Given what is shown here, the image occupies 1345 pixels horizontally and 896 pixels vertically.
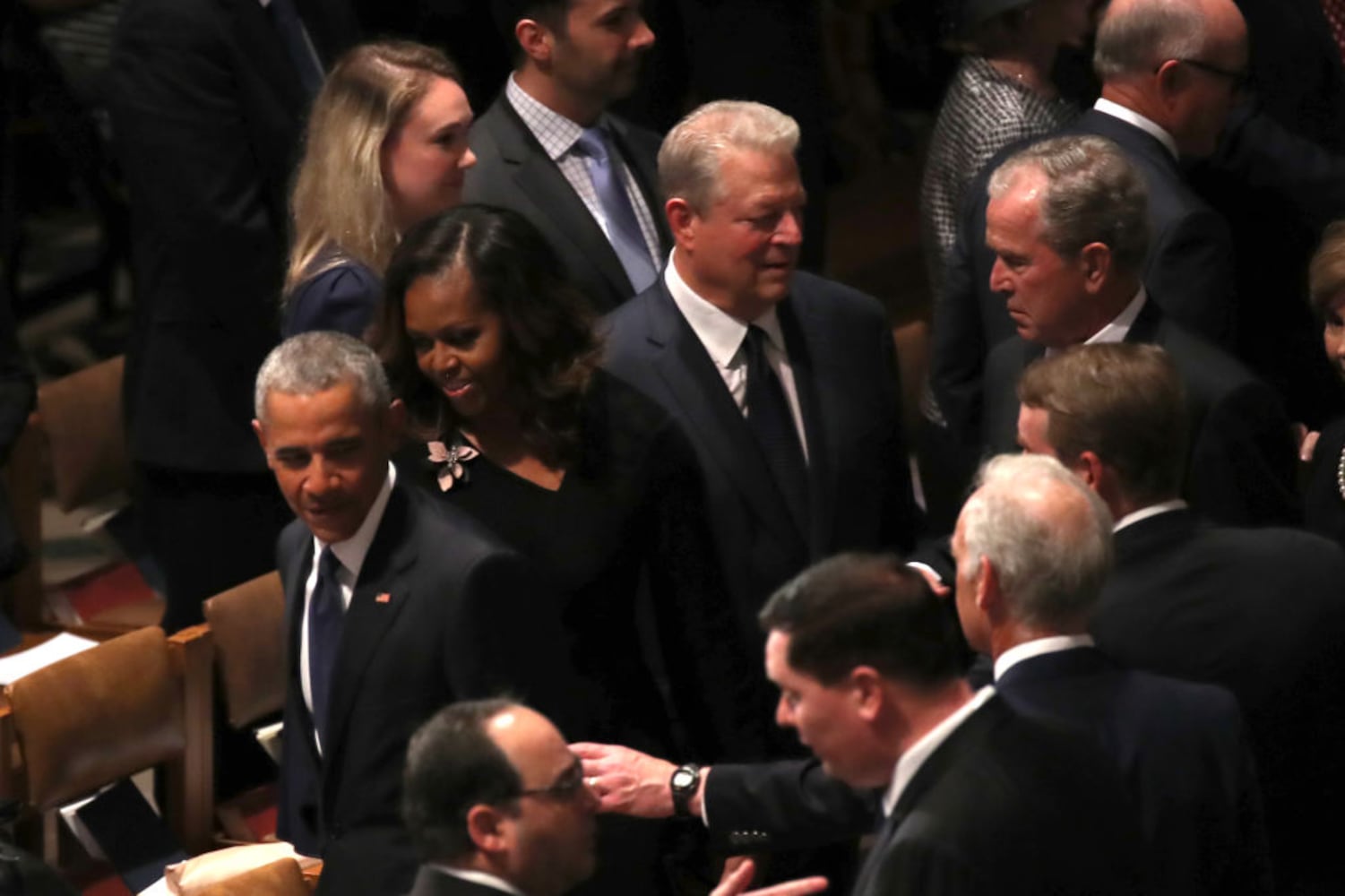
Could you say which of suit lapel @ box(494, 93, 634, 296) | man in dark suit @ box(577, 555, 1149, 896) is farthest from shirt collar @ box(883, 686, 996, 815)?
suit lapel @ box(494, 93, 634, 296)

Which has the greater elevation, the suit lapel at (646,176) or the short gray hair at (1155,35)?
the short gray hair at (1155,35)

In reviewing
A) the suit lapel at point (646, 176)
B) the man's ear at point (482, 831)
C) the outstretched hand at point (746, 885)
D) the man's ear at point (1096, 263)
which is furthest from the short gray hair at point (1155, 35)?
the man's ear at point (482, 831)

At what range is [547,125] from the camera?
496cm

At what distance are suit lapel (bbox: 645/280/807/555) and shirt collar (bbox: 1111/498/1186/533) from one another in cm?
82

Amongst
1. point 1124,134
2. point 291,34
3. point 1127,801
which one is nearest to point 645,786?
point 1127,801

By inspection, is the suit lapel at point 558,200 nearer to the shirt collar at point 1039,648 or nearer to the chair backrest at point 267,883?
the chair backrest at point 267,883

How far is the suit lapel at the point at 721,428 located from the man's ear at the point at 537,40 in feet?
3.68

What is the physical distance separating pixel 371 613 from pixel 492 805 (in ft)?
2.35

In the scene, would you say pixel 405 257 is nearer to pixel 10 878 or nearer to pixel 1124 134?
pixel 10 878

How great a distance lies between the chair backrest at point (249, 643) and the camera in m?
4.80

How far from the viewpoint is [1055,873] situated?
2725 millimetres

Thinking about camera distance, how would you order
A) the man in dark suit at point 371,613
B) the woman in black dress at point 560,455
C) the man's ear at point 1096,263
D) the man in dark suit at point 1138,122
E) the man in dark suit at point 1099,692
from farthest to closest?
the man in dark suit at point 1138,122, the man's ear at point 1096,263, the woman in black dress at point 560,455, the man in dark suit at point 371,613, the man in dark suit at point 1099,692

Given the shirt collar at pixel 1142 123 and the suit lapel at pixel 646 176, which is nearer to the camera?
the shirt collar at pixel 1142 123

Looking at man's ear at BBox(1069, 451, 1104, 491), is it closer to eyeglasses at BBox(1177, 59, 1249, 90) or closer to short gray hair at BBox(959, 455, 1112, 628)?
short gray hair at BBox(959, 455, 1112, 628)
